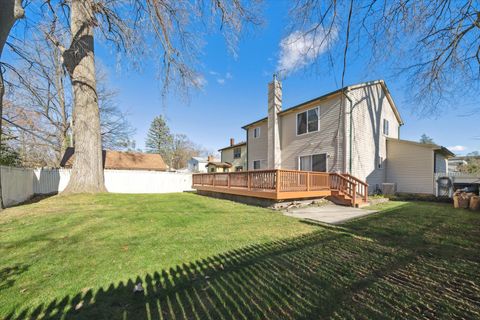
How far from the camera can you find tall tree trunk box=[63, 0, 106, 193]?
9.66m

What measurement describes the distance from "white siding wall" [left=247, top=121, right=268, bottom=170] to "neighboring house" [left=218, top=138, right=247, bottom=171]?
9.85 feet

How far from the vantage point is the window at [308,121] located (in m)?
12.2

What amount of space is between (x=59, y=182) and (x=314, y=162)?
1626 centimetres

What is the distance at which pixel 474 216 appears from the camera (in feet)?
21.8

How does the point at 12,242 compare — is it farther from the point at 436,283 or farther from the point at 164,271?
the point at 436,283

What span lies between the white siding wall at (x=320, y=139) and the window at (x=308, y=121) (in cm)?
24

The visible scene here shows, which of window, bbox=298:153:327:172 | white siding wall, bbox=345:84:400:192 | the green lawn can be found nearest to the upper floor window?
white siding wall, bbox=345:84:400:192

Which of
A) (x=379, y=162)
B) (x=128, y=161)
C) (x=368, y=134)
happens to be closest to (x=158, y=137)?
(x=128, y=161)

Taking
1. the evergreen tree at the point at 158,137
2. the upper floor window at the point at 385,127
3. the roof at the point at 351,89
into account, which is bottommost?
the upper floor window at the point at 385,127

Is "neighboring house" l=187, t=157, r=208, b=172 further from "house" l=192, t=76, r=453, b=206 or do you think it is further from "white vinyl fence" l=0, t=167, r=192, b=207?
"house" l=192, t=76, r=453, b=206

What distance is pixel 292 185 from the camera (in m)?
7.95

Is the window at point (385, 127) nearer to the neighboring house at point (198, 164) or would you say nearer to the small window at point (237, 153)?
the small window at point (237, 153)

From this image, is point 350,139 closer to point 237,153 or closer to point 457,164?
point 237,153

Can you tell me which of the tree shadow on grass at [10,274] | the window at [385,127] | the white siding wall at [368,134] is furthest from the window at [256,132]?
the tree shadow on grass at [10,274]
